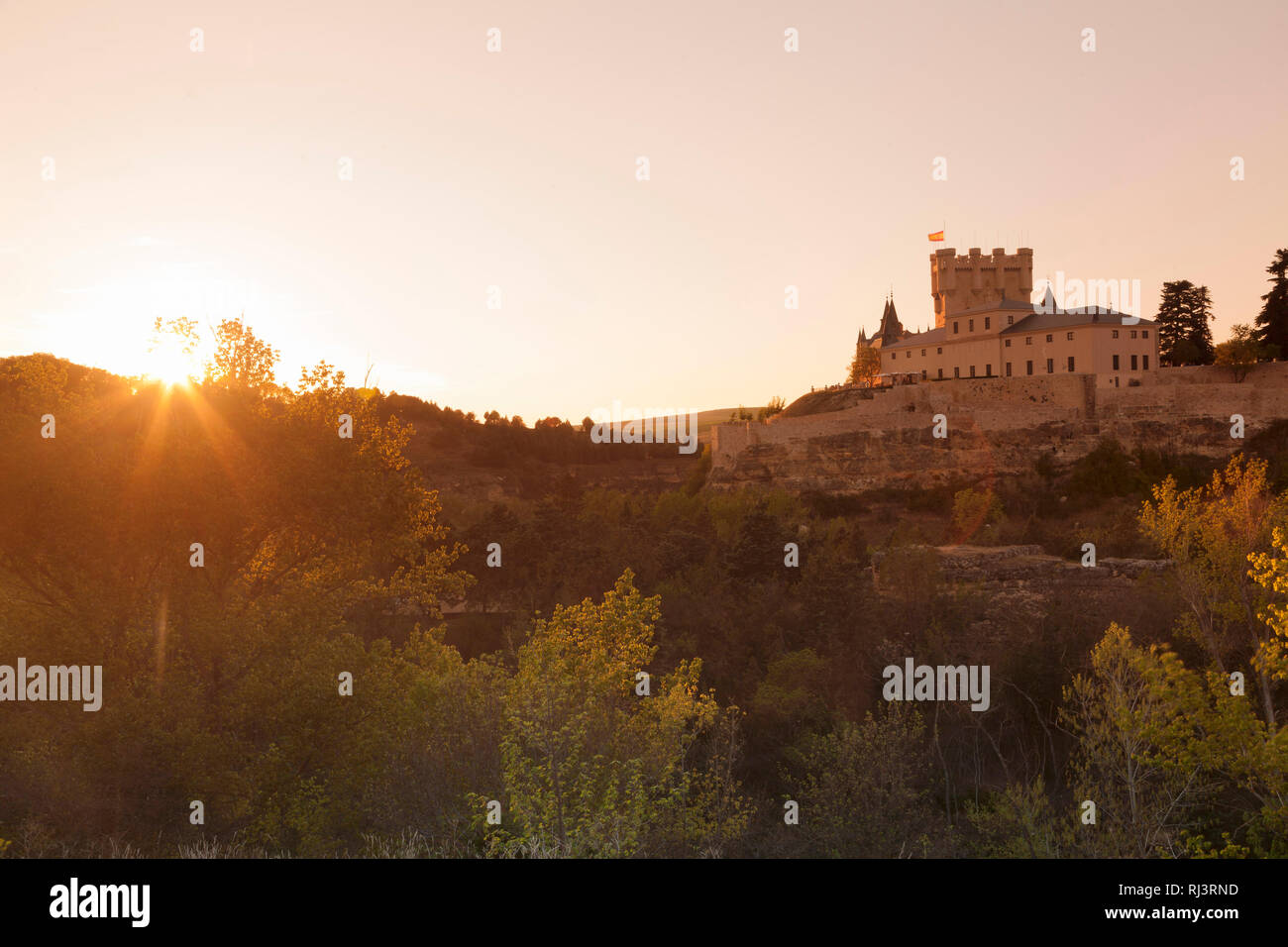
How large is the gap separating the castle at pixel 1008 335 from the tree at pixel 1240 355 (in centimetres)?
413

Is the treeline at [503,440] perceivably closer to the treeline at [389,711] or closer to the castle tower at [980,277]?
the castle tower at [980,277]

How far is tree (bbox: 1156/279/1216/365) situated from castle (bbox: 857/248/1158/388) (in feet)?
15.5

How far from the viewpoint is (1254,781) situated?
67.7 feet

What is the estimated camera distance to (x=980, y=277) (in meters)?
79.6

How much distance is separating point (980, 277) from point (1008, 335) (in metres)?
13.9

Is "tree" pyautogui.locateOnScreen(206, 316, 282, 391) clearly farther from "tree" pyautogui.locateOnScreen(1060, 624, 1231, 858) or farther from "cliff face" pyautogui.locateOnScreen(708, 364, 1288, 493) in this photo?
"cliff face" pyautogui.locateOnScreen(708, 364, 1288, 493)

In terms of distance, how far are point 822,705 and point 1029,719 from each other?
6009 mm

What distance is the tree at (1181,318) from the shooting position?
66.9 m

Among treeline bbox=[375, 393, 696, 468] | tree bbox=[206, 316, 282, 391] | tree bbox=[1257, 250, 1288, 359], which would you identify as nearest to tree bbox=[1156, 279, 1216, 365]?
tree bbox=[1257, 250, 1288, 359]

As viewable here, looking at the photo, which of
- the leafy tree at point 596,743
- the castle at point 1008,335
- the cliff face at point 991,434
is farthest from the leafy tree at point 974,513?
the leafy tree at point 596,743

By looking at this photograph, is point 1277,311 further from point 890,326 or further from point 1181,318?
point 890,326

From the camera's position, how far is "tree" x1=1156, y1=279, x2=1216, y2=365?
220ft
